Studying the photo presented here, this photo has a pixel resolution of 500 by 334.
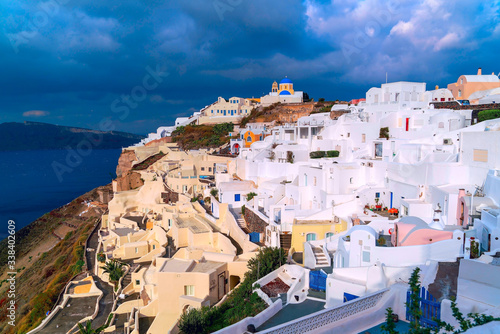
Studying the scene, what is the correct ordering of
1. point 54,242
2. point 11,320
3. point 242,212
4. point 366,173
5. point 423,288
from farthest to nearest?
point 54,242 → point 11,320 → point 242,212 → point 366,173 → point 423,288

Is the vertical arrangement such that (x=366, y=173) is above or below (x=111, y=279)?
above

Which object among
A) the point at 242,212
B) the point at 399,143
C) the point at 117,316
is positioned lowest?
the point at 117,316

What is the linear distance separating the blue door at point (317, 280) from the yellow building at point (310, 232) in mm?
3697

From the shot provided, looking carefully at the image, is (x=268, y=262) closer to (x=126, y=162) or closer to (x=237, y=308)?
(x=237, y=308)

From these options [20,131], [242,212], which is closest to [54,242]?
[242,212]

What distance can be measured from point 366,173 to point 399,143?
231cm

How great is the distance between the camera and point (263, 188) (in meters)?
21.2

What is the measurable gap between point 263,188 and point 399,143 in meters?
7.88

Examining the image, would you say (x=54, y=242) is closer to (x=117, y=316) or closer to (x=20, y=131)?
(x=117, y=316)

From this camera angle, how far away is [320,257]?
477 inches

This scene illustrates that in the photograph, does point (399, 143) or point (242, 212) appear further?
point (242, 212)

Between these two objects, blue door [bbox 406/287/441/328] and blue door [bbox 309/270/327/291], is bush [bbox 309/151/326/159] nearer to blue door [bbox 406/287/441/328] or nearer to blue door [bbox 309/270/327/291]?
blue door [bbox 309/270/327/291]

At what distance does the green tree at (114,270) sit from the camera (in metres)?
19.1

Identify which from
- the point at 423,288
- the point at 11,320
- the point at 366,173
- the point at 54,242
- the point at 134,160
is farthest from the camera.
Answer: the point at 134,160
